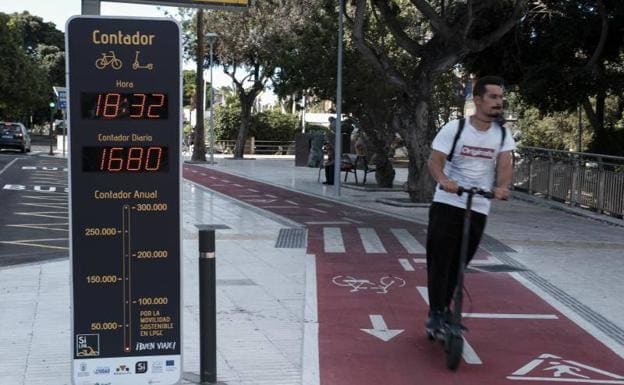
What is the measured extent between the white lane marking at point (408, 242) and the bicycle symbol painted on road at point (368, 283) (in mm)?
1767

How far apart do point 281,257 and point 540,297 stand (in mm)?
3442

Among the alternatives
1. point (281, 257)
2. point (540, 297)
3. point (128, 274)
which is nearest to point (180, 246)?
point (128, 274)

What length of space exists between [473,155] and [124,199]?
247 centimetres

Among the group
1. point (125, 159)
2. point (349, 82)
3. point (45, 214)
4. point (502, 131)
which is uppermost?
point (349, 82)

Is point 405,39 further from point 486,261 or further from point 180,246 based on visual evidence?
point 180,246

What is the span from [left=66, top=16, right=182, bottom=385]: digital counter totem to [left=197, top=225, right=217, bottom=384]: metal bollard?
200 millimetres

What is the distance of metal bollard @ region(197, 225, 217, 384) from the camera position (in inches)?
189

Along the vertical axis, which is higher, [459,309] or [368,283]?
[459,309]

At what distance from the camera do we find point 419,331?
6.32m

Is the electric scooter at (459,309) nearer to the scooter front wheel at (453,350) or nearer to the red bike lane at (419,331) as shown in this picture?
the scooter front wheel at (453,350)

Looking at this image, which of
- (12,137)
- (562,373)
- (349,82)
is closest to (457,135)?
(562,373)

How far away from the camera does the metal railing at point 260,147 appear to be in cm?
4962

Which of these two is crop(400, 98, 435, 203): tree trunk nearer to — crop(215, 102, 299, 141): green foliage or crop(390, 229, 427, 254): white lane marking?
crop(390, 229, 427, 254): white lane marking

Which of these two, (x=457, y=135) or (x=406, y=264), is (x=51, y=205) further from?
(x=457, y=135)
